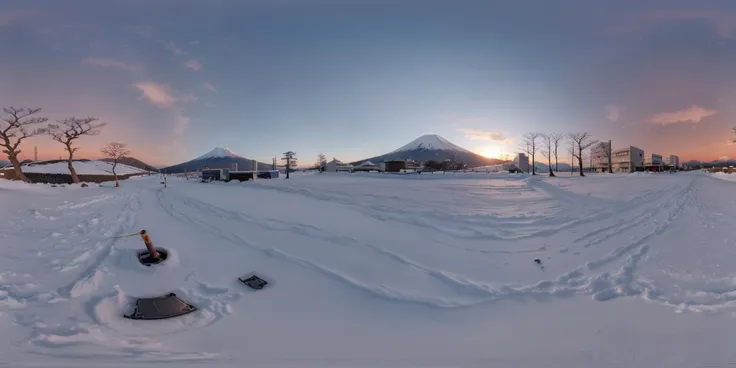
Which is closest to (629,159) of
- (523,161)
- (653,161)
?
(653,161)

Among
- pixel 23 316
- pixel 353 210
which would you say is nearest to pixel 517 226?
pixel 353 210

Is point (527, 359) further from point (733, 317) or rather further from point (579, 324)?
point (733, 317)

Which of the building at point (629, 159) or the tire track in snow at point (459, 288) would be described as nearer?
the tire track in snow at point (459, 288)

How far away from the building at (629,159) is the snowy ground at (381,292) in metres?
95.7

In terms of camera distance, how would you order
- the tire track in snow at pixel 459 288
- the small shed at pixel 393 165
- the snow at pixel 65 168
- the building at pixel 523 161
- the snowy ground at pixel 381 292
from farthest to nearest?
the small shed at pixel 393 165 < the building at pixel 523 161 < the snow at pixel 65 168 < the tire track in snow at pixel 459 288 < the snowy ground at pixel 381 292

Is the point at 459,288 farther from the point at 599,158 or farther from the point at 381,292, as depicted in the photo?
the point at 599,158

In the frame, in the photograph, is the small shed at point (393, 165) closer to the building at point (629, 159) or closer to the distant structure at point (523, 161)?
the distant structure at point (523, 161)

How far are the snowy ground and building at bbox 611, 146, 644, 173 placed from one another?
314 ft

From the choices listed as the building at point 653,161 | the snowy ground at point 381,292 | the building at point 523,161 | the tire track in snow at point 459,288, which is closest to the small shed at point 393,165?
the building at point 523,161

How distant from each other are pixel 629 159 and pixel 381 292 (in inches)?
4236

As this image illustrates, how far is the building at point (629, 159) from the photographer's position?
82.1 m

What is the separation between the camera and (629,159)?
8238 centimetres

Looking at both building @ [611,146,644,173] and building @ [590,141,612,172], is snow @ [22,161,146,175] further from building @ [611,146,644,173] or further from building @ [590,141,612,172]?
building @ [611,146,644,173]

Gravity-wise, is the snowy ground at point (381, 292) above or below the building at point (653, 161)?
below
